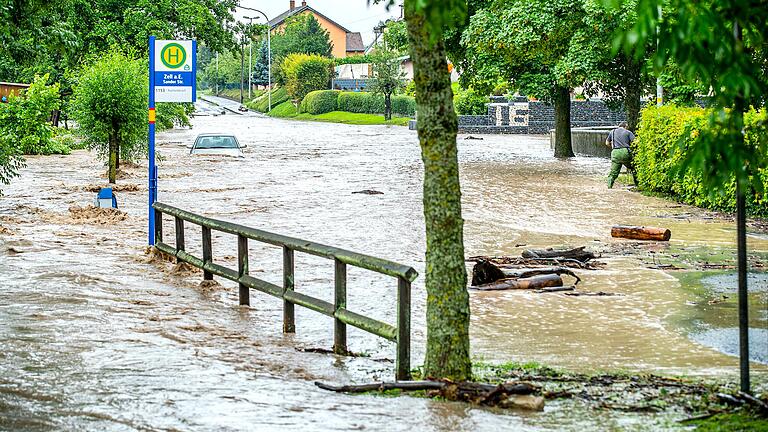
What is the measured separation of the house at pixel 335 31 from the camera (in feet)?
504

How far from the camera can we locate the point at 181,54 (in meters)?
16.5

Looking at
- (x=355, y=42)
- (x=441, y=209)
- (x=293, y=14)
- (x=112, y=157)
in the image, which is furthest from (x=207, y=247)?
(x=355, y=42)

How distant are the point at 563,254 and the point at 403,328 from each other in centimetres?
773

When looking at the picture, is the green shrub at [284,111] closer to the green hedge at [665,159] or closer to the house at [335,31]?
the house at [335,31]

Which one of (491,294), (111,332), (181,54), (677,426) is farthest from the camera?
(181,54)

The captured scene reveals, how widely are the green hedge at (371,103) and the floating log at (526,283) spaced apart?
2745 inches

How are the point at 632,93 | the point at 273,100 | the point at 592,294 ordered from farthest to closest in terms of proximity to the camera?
1. the point at 273,100
2. the point at 632,93
3. the point at 592,294

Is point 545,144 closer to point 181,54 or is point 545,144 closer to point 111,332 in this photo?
point 181,54

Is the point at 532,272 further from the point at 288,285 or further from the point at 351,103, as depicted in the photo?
the point at 351,103

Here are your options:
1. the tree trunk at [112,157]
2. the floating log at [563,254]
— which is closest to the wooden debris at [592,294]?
the floating log at [563,254]

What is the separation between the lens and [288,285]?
10562mm

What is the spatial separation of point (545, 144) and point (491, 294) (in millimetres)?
40375

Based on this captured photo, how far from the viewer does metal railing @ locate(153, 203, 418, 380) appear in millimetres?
8039

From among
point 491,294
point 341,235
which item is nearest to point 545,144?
point 341,235
